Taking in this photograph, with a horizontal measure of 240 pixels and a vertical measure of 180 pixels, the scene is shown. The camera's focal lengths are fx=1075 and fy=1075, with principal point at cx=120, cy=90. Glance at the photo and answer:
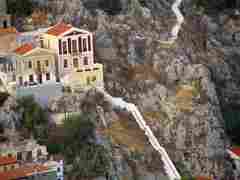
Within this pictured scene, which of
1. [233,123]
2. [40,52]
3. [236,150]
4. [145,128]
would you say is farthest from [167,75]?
[40,52]

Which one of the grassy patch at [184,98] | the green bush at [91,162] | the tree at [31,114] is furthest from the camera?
the grassy patch at [184,98]

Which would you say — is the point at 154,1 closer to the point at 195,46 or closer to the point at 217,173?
the point at 195,46

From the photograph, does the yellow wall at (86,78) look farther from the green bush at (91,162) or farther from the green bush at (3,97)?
the green bush at (91,162)

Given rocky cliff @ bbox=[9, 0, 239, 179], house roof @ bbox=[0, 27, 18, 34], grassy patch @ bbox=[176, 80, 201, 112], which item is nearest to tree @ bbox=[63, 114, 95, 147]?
rocky cliff @ bbox=[9, 0, 239, 179]

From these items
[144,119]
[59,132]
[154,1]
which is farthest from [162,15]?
[59,132]

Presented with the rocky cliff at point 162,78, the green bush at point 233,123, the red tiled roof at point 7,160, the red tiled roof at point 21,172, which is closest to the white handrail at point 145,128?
the rocky cliff at point 162,78

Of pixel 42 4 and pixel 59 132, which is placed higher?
pixel 42 4

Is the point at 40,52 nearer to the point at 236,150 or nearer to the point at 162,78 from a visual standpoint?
the point at 162,78
